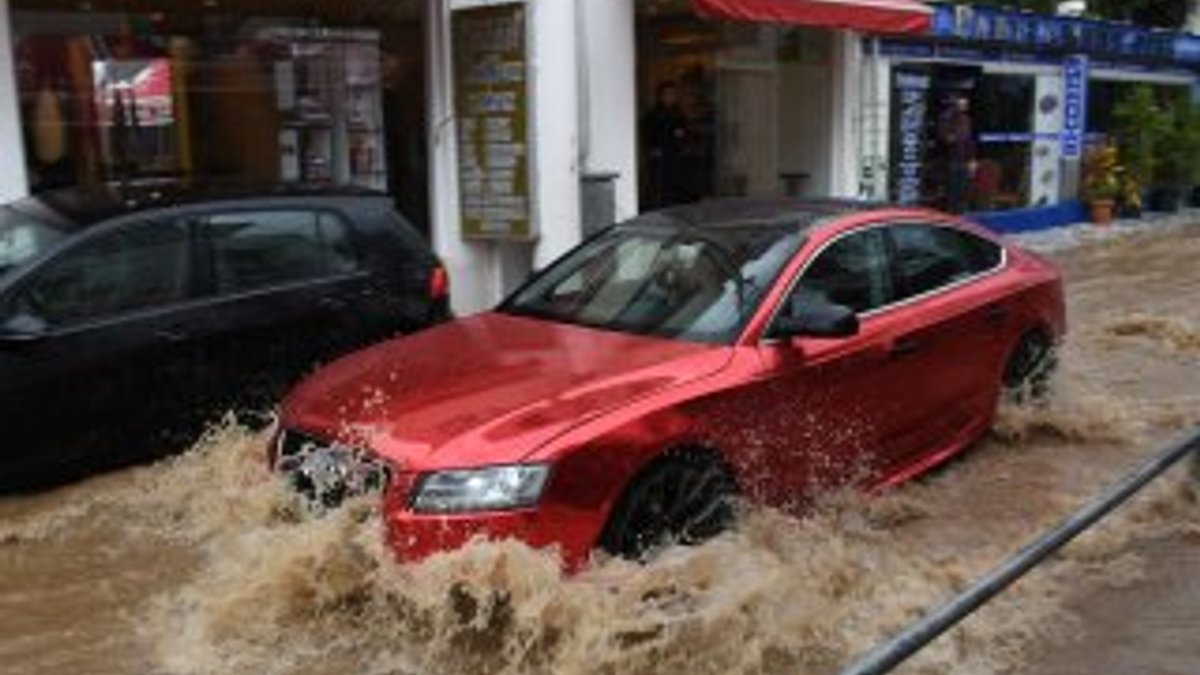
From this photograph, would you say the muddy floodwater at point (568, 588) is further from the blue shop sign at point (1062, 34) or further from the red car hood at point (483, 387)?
the blue shop sign at point (1062, 34)

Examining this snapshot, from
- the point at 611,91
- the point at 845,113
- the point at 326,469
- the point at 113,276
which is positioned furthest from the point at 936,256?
the point at 845,113

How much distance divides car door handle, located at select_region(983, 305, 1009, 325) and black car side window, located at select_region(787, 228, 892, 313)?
787mm

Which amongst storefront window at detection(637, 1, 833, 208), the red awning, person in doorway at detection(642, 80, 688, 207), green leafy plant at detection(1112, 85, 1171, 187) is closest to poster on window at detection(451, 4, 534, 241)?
the red awning

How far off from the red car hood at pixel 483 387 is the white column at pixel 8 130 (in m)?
4.21

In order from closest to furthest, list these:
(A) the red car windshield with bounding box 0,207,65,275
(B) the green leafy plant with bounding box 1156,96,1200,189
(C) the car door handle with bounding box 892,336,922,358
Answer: (C) the car door handle with bounding box 892,336,922,358 → (A) the red car windshield with bounding box 0,207,65,275 → (B) the green leafy plant with bounding box 1156,96,1200,189

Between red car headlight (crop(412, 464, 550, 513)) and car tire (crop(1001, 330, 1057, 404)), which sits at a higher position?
red car headlight (crop(412, 464, 550, 513))

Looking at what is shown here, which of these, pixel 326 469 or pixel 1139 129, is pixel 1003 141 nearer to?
pixel 1139 129

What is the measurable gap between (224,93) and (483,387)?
6944mm

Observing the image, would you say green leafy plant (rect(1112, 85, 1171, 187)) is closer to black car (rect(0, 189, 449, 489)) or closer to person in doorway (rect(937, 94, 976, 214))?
person in doorway (rect(937, 94, 976, 214))

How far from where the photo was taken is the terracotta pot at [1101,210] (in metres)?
20.9

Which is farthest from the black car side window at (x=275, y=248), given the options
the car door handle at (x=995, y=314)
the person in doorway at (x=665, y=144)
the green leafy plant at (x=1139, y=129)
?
the green leafy plant at (x=1139, y=129)

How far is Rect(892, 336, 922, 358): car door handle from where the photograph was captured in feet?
21.8

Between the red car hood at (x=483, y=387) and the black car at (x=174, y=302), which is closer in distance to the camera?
the red car hood at (x=483, y=387)

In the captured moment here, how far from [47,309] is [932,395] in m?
4.30
